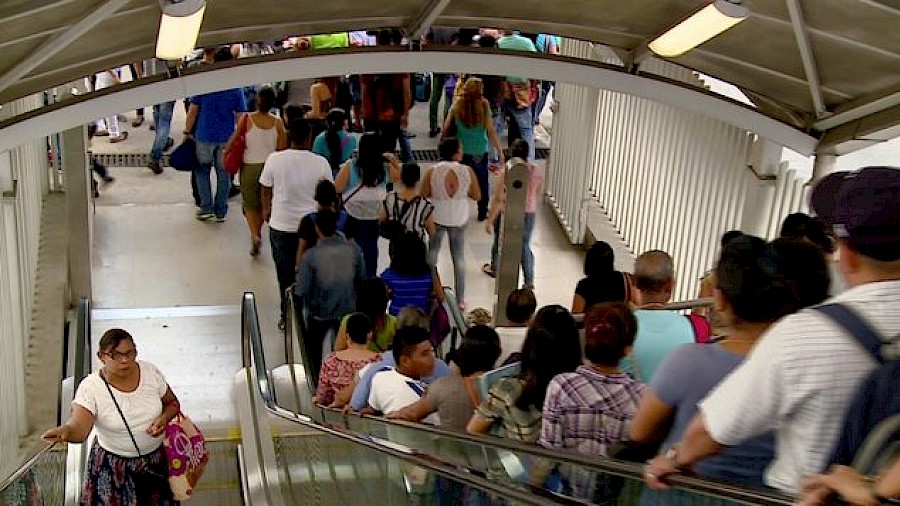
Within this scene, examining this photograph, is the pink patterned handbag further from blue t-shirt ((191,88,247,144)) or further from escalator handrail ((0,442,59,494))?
blue t-shirt ((191,88,247,144))

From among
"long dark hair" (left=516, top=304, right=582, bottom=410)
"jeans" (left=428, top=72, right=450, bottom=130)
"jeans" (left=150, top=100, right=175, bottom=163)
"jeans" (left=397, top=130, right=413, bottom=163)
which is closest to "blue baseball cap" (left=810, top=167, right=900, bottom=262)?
"long dark hair" (left=516, top=304, right=582, bottom=410)

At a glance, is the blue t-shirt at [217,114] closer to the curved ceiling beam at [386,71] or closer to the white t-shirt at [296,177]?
the white t-shirt at [296,177]

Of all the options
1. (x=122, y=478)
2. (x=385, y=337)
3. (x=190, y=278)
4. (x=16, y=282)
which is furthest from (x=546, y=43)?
(x=122, y=478)

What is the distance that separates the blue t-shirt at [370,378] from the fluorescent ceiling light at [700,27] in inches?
86.3

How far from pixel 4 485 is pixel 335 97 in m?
8.81

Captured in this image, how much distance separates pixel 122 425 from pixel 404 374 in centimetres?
131

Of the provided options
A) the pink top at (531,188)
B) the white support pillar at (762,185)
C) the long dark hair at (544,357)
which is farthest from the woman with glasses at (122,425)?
the white support pillar at (762,185)

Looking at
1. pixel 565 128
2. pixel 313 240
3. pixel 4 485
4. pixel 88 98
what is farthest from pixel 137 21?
pixel 565 128

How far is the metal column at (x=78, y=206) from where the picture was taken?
942cm

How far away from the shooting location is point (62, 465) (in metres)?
6.68

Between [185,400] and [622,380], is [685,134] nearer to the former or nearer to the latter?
[185,400]

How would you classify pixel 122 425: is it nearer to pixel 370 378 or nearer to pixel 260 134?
pixel 370 378

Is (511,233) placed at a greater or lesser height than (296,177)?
lesser

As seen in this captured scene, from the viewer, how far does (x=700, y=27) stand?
20.8ft
